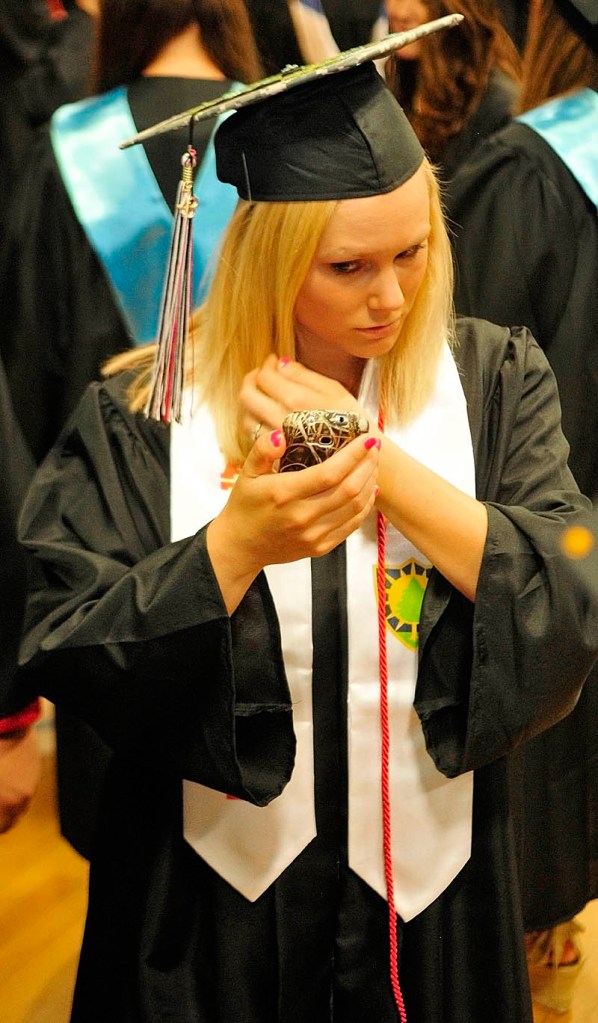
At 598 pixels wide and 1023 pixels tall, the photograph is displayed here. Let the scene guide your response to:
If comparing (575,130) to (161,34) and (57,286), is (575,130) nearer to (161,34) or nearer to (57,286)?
(161,34)

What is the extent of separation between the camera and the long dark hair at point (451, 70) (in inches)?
73.6

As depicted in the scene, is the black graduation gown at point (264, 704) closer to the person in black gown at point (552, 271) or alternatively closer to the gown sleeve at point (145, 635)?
the gown sleeve at point (145, 635)

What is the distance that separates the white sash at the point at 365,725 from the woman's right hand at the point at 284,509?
0.14m

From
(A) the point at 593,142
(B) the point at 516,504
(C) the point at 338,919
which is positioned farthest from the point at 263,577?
(A) the point at 593,142

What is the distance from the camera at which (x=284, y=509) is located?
3.41 feet

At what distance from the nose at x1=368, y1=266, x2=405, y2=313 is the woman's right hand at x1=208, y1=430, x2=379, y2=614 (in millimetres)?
165

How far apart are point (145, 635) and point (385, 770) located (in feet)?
0.95

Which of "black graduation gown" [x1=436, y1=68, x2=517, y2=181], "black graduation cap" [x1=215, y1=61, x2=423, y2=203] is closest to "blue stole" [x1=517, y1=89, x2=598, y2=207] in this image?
"black graduation gown" [x1=436, y1=68, x2=517, y2=181]

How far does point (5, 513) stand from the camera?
148 centimetres

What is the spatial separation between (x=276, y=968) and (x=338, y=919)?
3.1 inches

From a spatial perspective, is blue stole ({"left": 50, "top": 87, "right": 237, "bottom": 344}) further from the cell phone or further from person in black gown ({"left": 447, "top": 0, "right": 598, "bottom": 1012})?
the cell phone

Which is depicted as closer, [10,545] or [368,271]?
[368,271]

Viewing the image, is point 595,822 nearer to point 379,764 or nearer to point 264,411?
point 379,764

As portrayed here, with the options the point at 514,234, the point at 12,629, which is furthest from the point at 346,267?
the point at 514,234
